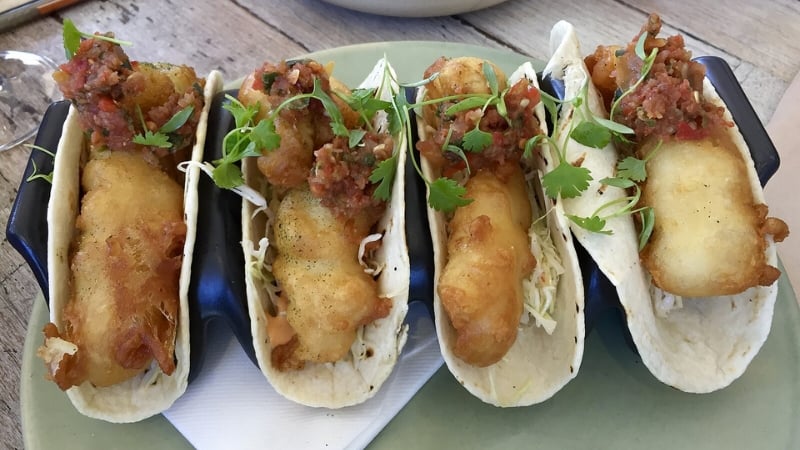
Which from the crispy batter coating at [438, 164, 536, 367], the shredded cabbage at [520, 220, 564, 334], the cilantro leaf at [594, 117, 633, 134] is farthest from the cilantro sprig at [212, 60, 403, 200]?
the cilantro leaf at [594, 117, 633, 134]

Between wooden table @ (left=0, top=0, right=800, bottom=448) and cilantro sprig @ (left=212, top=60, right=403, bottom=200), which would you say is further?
wooden table @ (left=0, top=0, right=800, bottom=448)

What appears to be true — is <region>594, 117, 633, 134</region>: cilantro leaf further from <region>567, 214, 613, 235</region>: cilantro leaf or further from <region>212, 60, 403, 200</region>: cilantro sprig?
<region>212, 60, 403, 200</region>: cilantro sprig

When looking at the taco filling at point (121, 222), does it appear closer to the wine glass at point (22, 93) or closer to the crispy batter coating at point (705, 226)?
the wine glass at point (22, 93)

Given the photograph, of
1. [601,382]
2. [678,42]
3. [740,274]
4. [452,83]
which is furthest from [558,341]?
[678,42]

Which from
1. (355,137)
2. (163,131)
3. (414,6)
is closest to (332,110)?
(355,137)

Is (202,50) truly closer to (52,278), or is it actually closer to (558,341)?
(52,278)

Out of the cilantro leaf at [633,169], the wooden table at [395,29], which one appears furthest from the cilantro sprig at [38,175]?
the cilantro leaf at [633,169]

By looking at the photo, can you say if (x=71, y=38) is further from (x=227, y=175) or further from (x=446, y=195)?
(x=446, y=195)
